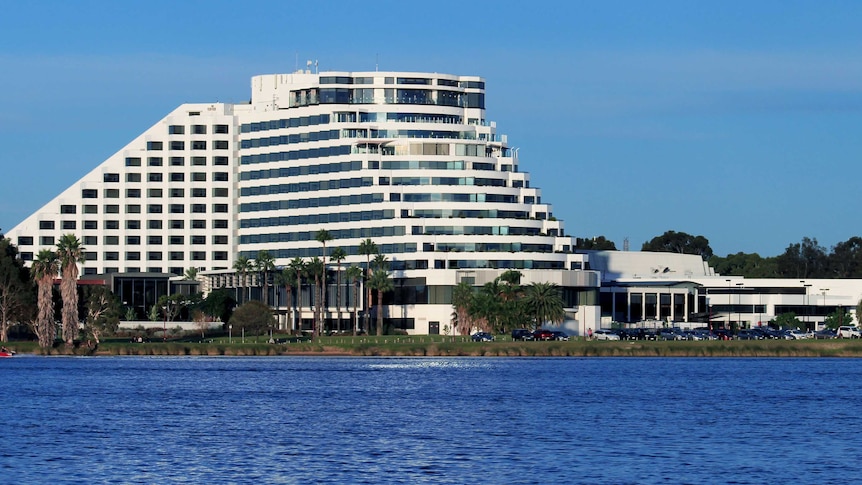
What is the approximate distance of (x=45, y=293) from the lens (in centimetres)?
19162

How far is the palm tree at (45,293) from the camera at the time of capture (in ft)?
624

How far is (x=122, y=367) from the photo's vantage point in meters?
171

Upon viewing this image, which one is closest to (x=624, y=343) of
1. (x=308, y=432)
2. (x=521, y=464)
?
(x=308, y=432)

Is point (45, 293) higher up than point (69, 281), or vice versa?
point (69, 281)

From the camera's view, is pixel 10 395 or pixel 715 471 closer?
pixel 715 471

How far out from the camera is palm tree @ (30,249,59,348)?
19025 centimetres

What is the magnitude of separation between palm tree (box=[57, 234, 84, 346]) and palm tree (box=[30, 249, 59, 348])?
1.35m

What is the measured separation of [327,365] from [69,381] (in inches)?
1635

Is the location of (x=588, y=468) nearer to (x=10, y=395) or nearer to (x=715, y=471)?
(x=715, y=471)

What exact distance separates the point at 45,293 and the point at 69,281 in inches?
146

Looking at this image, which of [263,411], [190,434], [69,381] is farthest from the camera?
[69,381]

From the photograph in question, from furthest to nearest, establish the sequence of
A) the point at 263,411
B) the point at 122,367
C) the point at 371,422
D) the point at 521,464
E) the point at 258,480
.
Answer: the point at 122,367 < the point at 263,411 < the point at 371,422 < the point at 521,464 < the point at 258,480

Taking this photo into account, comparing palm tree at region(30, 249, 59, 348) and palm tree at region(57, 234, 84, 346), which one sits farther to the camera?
palm tree at region(30, 249, 59, 348)

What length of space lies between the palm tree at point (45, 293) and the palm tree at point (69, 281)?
135 centimetres
